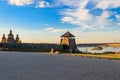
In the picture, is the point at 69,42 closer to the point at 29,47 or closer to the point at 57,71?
the point at 29,47

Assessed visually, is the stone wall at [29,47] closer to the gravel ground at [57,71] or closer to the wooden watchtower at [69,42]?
the wooden watchtower at [69,42]

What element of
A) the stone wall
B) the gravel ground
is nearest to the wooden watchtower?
the stone wall

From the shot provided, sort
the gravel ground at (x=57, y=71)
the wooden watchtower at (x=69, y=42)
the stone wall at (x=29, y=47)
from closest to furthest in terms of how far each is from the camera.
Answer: the gravel ground at (x=57, y=71) < the stone wall at (x=29, y=47) < the wooden watchtower at (x=69, y=42)

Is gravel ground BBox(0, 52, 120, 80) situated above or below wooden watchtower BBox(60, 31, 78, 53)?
below

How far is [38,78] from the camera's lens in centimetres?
1800

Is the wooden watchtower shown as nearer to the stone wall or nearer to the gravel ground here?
the stone wall

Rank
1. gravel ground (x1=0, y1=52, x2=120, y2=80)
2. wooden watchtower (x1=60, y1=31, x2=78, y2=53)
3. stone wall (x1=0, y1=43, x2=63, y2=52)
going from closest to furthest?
gravel ground (x1=0, y1=52, x2=120, y2=80) < stone wall (x1=0, y1=43, x2=63, y2=52) < wooden watchtower (x1=60, y1=31, x2=78, y2=53)

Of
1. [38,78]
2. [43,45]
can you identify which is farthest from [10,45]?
[38,78]

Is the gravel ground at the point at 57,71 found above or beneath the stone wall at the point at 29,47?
beneath

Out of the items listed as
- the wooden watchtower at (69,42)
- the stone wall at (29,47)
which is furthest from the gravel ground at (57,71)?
the wooden watchtower at (69,42)

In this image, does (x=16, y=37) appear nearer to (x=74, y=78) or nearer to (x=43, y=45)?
(x=43, y=45)

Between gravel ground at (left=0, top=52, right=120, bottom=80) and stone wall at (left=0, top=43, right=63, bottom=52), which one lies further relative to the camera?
stone wall at (left=0, top=43, right=63, bottom=52)

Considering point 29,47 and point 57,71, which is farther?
point 29,47

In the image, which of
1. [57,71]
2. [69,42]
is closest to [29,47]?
[69,42]
